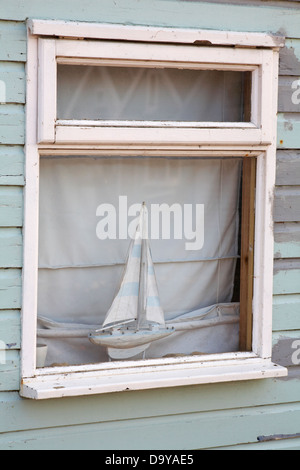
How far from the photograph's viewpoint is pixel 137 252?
11.8 ft

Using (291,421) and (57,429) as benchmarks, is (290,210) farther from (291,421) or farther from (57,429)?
(57,429)

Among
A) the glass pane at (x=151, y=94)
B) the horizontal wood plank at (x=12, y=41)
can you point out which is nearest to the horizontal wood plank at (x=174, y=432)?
the glass pane at (x=151, y=94)

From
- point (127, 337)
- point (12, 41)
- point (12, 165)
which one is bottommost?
point (127, 337)

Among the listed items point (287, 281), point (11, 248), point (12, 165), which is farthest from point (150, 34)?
point (287, 281)

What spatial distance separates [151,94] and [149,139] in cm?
28

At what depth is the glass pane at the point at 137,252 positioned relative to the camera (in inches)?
137

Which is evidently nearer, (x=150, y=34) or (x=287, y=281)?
(x=150, y=34)

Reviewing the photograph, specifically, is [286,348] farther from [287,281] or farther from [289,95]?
[289,95]

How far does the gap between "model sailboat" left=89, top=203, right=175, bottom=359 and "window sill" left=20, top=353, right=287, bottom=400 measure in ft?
0.44

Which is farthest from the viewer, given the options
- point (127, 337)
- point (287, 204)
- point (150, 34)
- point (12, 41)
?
point (287, 204)

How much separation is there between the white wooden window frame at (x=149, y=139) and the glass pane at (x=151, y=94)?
11 cm

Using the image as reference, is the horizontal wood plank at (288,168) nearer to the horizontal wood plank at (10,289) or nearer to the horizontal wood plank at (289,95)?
the horizontal wood plank at (289,95)

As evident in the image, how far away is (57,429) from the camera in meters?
3.39

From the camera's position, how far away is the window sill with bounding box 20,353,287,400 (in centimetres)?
328
